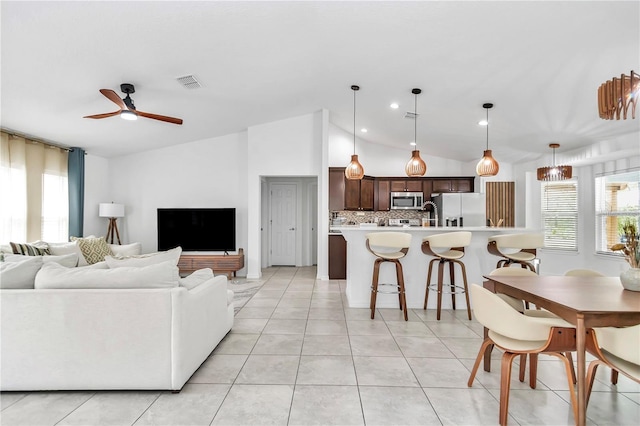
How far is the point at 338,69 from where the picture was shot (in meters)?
4.24

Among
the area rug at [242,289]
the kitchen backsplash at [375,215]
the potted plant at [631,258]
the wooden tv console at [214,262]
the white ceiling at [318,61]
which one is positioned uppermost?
the white ceiling at [318,61]

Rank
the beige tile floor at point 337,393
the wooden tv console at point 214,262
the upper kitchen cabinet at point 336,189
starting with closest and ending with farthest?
the beige tile floor at point 337,393 → the wooden tv console at point 214,262 → the upper kitchen cabinet at point 336,189

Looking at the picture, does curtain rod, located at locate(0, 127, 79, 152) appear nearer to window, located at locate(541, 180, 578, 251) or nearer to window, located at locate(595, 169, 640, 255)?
window, located at locate(541, 180, 578, 251)

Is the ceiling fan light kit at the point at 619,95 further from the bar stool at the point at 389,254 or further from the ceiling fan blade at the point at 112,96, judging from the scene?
the ceiling fan blade at the point at 112,96

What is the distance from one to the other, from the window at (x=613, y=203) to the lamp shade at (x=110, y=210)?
351 inches

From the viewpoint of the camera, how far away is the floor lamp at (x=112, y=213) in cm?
611

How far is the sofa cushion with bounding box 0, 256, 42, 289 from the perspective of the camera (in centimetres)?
219

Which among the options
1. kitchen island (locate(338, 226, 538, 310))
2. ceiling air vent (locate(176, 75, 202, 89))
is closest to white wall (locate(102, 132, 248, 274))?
ceiling air vent (locate(176, 75, 202, 89))

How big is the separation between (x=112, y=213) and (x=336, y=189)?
4.32m

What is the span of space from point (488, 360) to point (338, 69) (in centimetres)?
362

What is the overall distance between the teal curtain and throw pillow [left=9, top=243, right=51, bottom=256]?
1.37 meters

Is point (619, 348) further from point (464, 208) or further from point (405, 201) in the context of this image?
point (405, 201)

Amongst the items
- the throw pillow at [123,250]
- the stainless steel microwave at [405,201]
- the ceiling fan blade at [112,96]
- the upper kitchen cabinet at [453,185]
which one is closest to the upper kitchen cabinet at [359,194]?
the stainless steel microwave at [405,201]

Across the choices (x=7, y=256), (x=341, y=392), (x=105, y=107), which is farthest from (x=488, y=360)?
(x=105, y=107)
